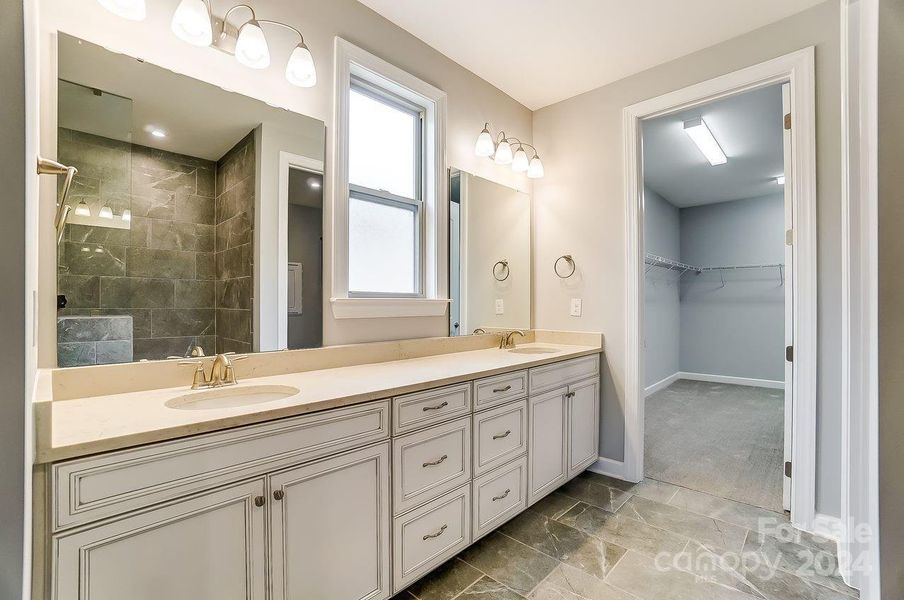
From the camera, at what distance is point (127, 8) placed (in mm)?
1300

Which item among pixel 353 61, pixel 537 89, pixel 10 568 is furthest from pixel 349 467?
pixel 537 89

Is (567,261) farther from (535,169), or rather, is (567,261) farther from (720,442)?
(720,442)

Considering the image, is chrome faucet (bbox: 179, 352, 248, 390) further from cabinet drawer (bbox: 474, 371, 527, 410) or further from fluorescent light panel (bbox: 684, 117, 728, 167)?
fluorescent light panel (bbox: 684, 117, 728, 167)

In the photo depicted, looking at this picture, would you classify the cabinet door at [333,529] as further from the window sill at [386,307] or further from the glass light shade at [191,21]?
the glass light shade at [191,21]

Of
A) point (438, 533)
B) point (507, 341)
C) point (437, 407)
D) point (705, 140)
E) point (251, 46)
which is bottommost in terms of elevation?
point (438, 533)

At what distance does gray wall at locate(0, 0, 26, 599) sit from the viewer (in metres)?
0.59

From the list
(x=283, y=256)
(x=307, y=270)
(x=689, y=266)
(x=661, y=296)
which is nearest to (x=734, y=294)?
(x=689, y=266)

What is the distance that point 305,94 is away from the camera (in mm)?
1808

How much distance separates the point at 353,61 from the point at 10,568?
2.07 m

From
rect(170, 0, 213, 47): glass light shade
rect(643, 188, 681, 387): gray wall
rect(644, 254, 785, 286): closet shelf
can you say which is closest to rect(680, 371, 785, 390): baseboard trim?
rect(643, 188, 681, 387): gray wall

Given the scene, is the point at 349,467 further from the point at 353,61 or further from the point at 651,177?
the point at 651,177

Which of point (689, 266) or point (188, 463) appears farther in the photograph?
point (689, 266)

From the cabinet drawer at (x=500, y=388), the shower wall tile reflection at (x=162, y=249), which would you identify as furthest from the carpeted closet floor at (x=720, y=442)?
the shower wall tile reflection at (x=162, y=249)

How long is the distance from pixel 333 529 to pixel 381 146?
1860 mm
